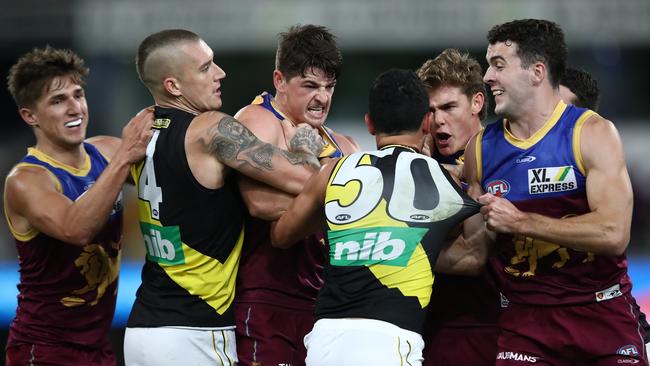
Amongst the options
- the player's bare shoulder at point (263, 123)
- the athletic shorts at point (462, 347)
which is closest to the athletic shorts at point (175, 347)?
the player's bare shoulder at point (263, 123)

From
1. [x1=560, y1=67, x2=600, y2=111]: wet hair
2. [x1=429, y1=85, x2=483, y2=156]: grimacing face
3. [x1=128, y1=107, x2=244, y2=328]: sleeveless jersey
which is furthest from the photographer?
[x1=560, y1=67, x2=600, y2=111]: wet hair

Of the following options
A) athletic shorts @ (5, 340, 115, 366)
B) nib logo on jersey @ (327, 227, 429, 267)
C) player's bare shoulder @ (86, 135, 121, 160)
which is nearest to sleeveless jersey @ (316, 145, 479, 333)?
nib logo on jersey @ (327, 227, 429, 267)

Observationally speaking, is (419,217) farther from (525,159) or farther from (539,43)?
(539,43)

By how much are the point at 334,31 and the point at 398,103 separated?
54.9 ft

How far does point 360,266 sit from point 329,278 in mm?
236

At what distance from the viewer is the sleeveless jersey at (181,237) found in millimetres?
5820

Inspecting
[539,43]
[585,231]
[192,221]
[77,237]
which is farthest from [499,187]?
[77,237]

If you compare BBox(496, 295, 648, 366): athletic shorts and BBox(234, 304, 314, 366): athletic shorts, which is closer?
BBox(496, 295, 648, 366): athletic shorts

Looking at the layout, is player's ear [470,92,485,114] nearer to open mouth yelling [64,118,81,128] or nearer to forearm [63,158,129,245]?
forearm [63,158,129,245]

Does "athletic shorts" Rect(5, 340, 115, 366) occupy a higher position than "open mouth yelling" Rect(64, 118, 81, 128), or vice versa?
"open mouth yelling" Rect(64, 118, 81, 128)

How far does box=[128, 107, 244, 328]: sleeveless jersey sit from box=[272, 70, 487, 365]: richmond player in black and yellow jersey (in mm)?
722

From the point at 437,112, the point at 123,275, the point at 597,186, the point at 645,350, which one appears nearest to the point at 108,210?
the point at 437,112

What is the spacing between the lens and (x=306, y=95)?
642 cm

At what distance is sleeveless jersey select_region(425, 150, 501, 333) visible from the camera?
22.0 ft
